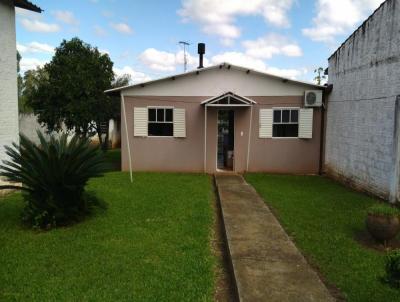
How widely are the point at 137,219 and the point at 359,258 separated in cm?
399

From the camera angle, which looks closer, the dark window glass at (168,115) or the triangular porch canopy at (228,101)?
the triangular porch canopy at (228,101)

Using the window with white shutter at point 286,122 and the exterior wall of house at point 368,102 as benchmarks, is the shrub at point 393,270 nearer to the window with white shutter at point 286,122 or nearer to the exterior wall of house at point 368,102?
the exterior wall of house at point 368,102

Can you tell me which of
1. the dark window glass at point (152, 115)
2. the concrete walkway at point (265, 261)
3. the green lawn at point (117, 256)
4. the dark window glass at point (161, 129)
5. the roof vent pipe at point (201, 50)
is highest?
the roof vent pipe at point (201, 50)

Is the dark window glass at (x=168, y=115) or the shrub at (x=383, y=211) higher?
the dark window glass at (x=168, y=115)

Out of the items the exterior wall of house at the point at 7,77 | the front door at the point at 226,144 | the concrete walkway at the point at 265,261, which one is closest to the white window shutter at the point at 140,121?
the front door at the point at 226,144

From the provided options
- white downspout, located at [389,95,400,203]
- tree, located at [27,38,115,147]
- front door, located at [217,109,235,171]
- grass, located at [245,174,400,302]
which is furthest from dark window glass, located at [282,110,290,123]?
tree, located at [27,38,115,147]

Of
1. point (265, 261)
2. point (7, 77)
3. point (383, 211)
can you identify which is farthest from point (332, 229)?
point (7, 77)

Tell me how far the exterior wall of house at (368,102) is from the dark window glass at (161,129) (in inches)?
232

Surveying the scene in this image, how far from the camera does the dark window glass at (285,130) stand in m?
13.7

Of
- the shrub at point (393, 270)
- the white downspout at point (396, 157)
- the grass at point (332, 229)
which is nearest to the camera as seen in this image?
the shrub at point (393, 270)

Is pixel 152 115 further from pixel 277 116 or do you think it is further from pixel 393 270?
pixel 393 270

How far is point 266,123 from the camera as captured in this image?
44.8 feet

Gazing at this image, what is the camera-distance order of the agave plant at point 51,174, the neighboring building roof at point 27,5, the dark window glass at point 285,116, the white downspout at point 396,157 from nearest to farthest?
1. the agave plant at point 51,174
2. the white downspout at point 396,157
3. the neighboring building roof at point 27,5
4. the dark window glass at point 285,116

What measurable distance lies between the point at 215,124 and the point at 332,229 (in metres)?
7.88
